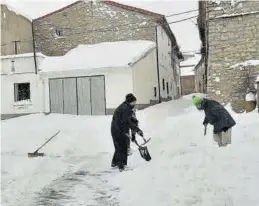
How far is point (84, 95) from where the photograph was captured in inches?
841

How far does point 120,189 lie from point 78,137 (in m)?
7.37

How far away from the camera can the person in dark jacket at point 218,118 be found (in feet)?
25.6

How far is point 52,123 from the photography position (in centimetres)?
1794

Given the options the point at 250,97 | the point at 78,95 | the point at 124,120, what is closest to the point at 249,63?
the point at 250,97

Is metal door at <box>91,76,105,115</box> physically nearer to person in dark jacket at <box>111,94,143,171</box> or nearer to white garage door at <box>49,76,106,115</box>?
white garage door at <box>49,76,106,115</box>

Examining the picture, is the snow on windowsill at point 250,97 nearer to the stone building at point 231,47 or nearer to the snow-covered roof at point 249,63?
the stone building at point 231,47

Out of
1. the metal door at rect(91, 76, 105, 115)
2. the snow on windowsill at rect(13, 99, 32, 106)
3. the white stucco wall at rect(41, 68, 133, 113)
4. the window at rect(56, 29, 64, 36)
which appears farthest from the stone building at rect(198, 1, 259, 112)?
the window at rect(56, 29, 64, 36)

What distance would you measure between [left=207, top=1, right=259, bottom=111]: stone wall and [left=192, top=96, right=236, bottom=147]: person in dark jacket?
7612 mm

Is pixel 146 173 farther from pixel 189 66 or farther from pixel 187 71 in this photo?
pixel 189 66

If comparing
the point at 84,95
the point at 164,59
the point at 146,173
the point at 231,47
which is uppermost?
the point at 164,59

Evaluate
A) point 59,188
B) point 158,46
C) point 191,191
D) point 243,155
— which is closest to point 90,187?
point 59,188

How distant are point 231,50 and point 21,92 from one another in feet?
41.6

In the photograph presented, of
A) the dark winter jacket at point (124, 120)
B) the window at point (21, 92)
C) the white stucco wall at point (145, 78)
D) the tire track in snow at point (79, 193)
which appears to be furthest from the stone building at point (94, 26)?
the tire track in snow at point (79, 193)

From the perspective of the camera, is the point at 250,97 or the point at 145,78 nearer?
the point at 250,97
